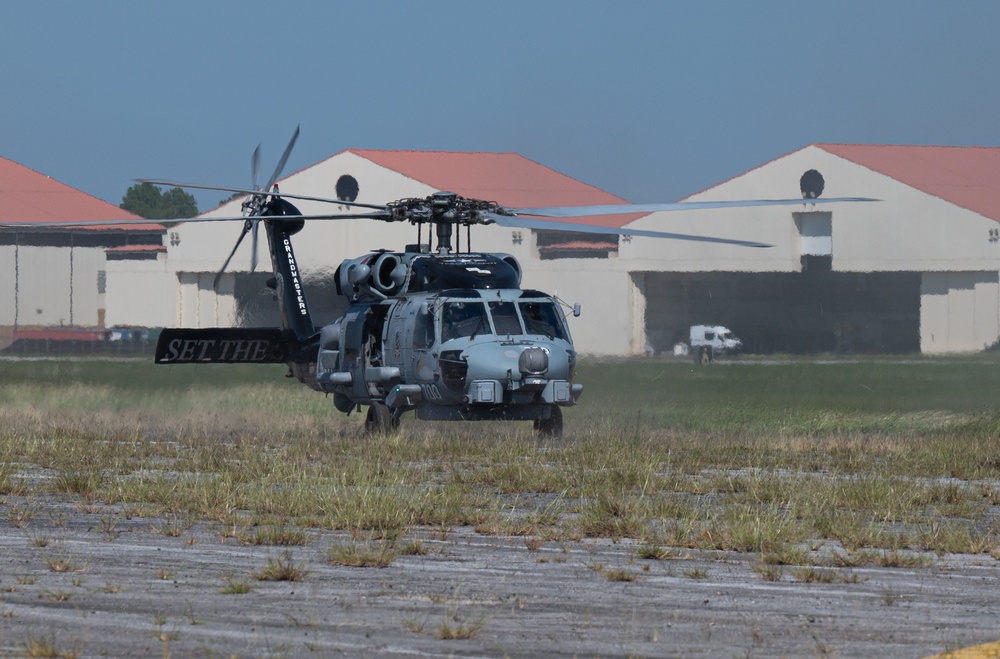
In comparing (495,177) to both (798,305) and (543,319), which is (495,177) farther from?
(543,319)

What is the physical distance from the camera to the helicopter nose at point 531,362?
2017 centimetres

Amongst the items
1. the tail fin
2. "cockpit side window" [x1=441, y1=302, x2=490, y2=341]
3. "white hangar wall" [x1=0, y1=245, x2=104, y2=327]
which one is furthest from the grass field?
"white hangar wall" [x1=0, y1=245, x2=104, y2=327]

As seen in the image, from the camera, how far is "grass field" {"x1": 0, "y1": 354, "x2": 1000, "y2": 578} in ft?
36.4

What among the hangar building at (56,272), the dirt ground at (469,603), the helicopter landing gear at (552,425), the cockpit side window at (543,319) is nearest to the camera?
the dirt ground at (469,603)

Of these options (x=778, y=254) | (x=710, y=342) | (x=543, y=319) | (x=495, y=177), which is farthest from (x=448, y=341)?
(x=495, y=177)

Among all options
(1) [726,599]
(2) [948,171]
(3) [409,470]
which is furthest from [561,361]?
(2) [948,171]

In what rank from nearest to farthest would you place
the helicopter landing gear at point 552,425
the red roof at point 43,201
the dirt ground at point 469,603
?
the dirt ground at point 469,603
the helicopter landing gear at point 552,425
the red roof at point 43,201

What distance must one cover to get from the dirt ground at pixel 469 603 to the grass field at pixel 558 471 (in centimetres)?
43

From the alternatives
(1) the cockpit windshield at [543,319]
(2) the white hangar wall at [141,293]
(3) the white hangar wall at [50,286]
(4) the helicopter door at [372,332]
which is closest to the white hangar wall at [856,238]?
(2) the white hangar wall at [141,293]

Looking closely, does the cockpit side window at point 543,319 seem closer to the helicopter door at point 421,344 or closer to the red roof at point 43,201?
the helicopter door at point 421,344

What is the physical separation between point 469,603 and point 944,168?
54.6 meters

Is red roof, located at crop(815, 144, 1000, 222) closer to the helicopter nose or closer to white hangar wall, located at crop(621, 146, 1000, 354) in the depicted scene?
white hangar wall, located at crop(621, 146, 1000, 354)

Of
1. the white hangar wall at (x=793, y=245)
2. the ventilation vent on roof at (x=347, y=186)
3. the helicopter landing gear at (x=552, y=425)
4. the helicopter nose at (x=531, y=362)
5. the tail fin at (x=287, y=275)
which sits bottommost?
the helicopter landing gear at (x=552, y=425)

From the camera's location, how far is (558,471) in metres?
15.6
